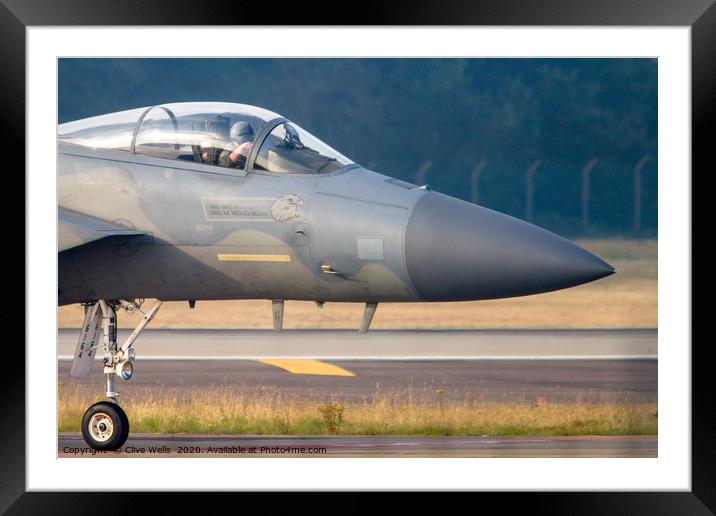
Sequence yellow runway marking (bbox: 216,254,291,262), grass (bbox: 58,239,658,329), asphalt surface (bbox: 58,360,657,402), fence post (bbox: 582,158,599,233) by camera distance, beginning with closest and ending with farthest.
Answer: yellow runway marking (bbox: 216,254,291,262) → asphalt surface (bbox: 58,360,657,402) → grass (bbox: 58,239,658,329) → fence post (bbox: 582,158,599,233)

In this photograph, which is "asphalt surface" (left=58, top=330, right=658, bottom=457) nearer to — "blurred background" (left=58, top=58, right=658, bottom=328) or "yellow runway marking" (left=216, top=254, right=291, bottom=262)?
"yellow runway marking" (left=216, top=254, right=291, bottom=262)

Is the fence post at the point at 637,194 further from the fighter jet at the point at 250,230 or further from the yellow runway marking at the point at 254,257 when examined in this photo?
the yellow runway marking at the point at 254,257

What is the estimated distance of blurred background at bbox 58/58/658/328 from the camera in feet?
85.0

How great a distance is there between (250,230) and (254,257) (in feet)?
0.74

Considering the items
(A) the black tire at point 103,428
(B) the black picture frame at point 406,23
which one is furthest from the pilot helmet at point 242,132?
(A) the black tire at point 103,428

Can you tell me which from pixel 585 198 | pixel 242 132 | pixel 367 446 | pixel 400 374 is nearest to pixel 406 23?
pixel 242 132

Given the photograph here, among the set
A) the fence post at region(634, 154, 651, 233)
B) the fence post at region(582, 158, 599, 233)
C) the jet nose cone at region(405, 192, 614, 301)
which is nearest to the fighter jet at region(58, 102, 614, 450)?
the jet nose cone at region(405, 192, 614, 301)

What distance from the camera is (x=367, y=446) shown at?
1099 centimetres

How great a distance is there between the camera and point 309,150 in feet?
29.7

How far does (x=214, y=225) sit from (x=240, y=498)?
2.38 metres

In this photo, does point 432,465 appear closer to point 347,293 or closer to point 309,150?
point 347,293

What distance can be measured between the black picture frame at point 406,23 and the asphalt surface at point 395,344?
10175 mm

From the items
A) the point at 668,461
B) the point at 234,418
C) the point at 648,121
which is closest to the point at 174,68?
the point at 648,121

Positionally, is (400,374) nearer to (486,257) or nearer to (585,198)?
(486,257)
